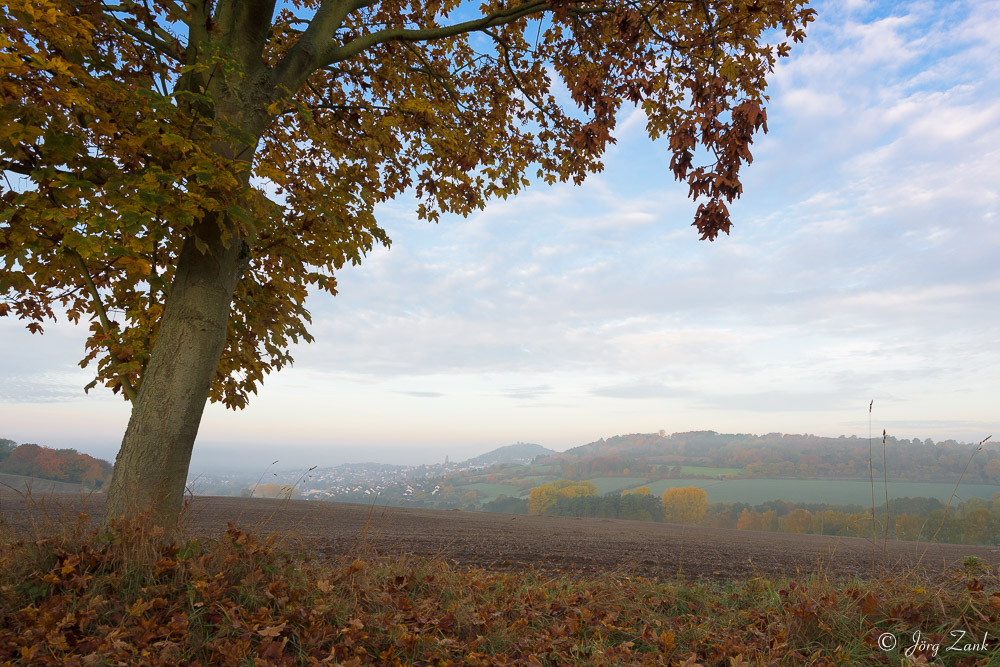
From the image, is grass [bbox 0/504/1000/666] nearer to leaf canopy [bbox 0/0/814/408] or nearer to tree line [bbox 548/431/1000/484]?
leaf canopy [bbox 0/0/814/408]

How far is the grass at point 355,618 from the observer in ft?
9.63

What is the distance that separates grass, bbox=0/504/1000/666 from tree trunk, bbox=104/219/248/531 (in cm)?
79

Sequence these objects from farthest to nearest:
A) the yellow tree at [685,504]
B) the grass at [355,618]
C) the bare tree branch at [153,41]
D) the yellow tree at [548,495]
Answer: the yellow tree at [685,504] → the yellow tree at [548,495] → the bare tree branch at [153,41] → the grass at [355,618]

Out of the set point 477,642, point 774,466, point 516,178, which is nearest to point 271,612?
point 477,642

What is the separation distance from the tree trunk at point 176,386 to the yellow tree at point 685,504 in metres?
58.4

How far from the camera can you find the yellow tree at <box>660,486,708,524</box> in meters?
57.3

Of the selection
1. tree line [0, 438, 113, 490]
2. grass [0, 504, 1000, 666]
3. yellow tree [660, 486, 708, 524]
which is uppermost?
grass [0, 504, 1000, 666]

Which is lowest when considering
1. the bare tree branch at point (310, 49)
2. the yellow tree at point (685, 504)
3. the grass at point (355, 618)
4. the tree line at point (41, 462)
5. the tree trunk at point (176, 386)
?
the yellow tree at point (685, 504)

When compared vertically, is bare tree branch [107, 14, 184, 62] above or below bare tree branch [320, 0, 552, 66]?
below

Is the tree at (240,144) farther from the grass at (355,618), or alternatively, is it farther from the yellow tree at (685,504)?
the yellow tree at (685,504)

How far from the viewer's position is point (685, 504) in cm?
5884

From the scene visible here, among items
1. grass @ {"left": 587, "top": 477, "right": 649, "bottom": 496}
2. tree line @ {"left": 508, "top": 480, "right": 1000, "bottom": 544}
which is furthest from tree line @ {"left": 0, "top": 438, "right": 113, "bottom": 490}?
grass @ {"left": 587, "top": 477, "right": 649, "bottom": 496}

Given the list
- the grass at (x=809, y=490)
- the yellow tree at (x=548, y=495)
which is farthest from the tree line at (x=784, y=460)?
the yellow tree at (x=548, y=495)

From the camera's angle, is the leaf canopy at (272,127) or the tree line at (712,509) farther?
the tree line at (712,509)
